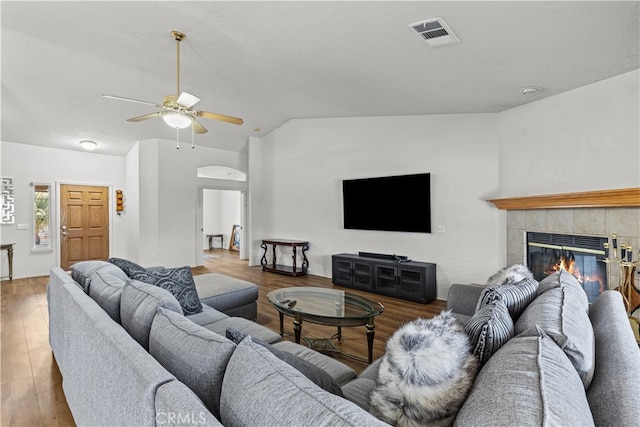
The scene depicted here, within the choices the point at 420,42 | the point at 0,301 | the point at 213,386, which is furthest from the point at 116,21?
the point at 0,301

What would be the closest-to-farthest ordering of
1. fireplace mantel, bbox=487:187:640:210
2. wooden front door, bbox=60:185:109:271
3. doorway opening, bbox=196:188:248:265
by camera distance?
fireplace mantel, bbox=487:187:640:210, wooden front door, bbox=60:185:109:271, doorway opening, bbox=196:188:248:265

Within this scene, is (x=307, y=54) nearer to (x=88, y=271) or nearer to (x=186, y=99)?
(x=186, y=99)

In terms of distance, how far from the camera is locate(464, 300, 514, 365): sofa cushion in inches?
43.8

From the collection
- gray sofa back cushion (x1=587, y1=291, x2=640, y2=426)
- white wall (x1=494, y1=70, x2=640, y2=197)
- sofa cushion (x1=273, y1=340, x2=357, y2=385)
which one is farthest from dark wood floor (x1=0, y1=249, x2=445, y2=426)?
white wall (x1=494, y1=70, x2=640, y2=197)

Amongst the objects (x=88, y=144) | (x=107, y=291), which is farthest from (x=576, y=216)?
(x=88, y=144)

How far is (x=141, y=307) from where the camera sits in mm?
1535

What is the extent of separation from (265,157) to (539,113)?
508cm

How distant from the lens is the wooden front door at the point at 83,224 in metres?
6.63

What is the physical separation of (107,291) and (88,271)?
2.19ft

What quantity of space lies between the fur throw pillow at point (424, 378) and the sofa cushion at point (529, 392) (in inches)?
2.8

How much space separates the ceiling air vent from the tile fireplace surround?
2073mm

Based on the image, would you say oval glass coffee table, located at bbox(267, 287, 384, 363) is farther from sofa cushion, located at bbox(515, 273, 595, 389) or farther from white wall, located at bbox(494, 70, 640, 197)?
white wall, located at bbox(494, 70, 640, 197)

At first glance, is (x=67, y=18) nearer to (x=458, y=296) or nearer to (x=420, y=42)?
(x=420, y=42)

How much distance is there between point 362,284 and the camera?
16.8 ft
